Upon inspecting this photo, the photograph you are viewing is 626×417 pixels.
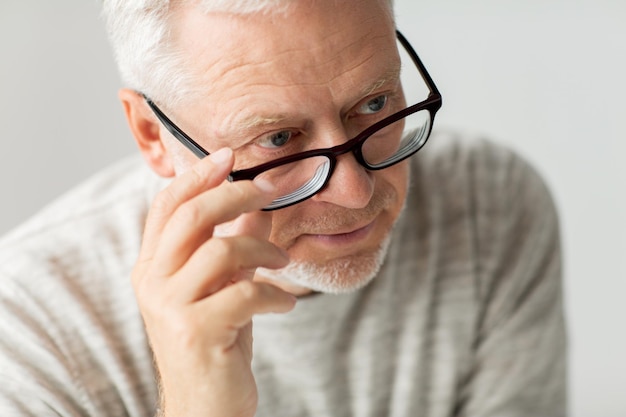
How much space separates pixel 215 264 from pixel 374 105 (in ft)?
1.53

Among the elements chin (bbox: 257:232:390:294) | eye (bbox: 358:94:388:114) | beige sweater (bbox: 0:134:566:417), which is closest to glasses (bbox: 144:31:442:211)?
eye (bbox: 358:94:388:114)

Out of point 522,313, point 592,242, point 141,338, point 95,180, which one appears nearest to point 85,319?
point 141,338

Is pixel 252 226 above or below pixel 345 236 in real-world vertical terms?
above

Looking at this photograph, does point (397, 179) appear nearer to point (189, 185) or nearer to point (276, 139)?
point (276, 139)

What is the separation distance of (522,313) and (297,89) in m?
1.00

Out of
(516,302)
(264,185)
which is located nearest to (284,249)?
(264,185)

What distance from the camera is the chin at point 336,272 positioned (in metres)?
1.81

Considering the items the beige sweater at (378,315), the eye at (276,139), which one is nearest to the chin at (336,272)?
the beige sweater at (378,315)

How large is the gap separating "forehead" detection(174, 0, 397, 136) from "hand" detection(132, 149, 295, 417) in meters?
0.14

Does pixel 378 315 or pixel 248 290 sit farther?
pixel 378 315

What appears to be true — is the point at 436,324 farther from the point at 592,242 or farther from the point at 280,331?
the point at 592,242

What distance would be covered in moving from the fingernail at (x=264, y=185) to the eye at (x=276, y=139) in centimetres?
10

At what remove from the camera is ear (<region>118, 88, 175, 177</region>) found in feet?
6.01

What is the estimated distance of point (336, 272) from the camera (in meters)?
1.83
